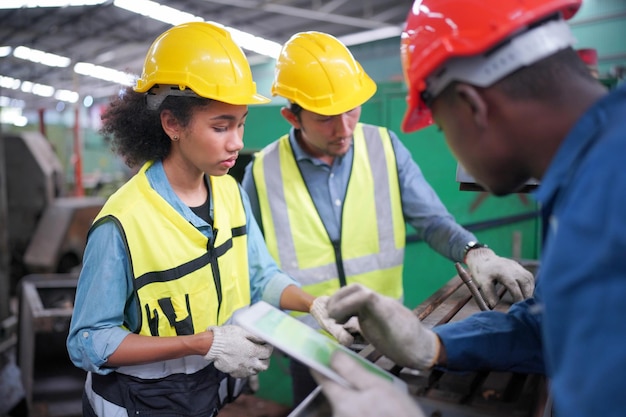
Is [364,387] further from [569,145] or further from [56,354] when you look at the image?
[56,354]

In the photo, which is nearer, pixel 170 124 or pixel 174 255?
pixel 174 255

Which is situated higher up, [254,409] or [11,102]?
[11,102]

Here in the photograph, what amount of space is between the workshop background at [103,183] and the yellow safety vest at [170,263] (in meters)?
0.55

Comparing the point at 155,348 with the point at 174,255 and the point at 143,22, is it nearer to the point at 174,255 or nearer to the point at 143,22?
the point at 174,255

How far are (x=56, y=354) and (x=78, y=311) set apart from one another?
2187mm

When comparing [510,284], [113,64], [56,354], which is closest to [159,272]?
[510,284]

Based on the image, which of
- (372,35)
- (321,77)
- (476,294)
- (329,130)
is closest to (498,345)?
(476,294)

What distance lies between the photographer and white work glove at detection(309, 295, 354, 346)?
1470 millimetres

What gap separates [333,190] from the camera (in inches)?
79.8

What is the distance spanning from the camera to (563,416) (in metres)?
0.69

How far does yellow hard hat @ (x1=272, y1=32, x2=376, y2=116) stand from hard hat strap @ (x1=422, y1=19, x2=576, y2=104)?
1029 mm

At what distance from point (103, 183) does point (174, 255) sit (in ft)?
29.8

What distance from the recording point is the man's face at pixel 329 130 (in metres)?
1.94

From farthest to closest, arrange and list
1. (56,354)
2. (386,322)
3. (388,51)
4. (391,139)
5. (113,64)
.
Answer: (113,64)
(388,51)
(56,354)
(391,139)
(386,322)
